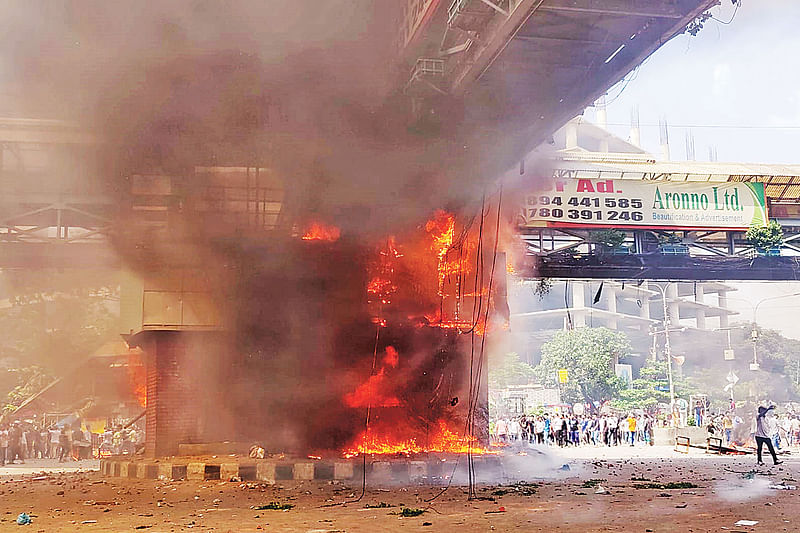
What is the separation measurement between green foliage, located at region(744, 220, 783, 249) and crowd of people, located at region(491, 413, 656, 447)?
8.58 meters

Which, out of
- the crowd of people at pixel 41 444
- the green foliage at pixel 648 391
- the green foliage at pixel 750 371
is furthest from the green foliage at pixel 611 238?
the green foliage at pixel 750 371

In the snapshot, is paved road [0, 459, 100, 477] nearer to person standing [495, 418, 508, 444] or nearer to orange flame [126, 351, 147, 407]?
orange flame [126, 351, 147, 407]

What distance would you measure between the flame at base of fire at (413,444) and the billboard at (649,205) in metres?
5.45

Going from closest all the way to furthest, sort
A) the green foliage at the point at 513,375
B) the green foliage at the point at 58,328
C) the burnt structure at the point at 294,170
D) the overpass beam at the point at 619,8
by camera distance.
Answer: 1. the overpass beam at the point at 619,8
2. the burnt structure at the point at 294,170
3. the green foliage at the point at 58,328
4. the green foliage at the point at 513,375

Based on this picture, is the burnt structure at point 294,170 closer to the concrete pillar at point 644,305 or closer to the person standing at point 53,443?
the person standing at point 53,443

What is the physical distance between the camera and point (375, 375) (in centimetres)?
1351

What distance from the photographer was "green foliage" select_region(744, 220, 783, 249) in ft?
59.0

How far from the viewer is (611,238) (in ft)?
57.7

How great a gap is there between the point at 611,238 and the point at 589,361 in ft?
83.5

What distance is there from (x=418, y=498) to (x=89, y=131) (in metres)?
7.48

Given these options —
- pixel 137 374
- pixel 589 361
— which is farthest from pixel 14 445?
pixel 589 361

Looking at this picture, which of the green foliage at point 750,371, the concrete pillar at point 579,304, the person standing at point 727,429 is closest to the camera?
the person standing at point 727,429

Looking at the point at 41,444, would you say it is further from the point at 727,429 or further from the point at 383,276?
the point at 727,429

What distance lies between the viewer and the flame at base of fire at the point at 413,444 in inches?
514
